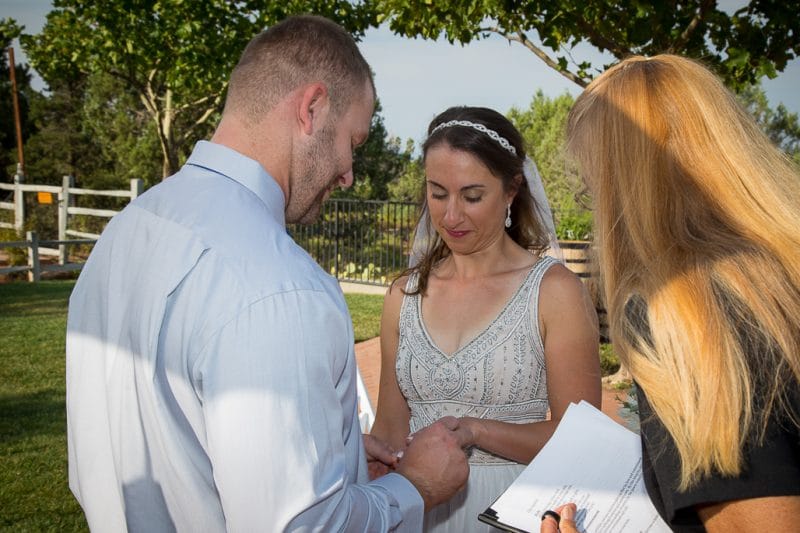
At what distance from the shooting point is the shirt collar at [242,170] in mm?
1588

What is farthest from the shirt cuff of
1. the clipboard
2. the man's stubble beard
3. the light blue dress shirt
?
the man's stubble beard

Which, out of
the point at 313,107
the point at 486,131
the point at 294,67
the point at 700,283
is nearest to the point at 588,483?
the point at 700,283

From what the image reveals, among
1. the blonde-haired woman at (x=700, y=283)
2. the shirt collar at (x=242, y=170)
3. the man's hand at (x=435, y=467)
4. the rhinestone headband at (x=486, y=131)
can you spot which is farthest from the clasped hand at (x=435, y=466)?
the rhinestone headband at (x=486, y=131)

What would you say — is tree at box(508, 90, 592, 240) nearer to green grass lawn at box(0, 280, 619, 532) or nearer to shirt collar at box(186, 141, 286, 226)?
green grass lawn at box(0, 280, 619, 532)

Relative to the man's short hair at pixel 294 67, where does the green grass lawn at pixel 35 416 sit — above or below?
below

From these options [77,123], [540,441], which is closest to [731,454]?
[540,441]

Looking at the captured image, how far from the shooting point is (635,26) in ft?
21.2

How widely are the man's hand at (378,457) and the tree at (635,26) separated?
521 centimetres

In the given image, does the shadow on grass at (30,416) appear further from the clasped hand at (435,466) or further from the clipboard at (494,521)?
the clipboard at (494,521)

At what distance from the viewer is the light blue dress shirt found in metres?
1.33

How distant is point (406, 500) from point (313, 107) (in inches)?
38.0

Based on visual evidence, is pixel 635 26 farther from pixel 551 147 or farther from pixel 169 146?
pixel 551 147

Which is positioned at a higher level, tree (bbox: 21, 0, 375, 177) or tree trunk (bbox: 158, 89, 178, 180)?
tree (bbox: 21, 0, 375, 177)

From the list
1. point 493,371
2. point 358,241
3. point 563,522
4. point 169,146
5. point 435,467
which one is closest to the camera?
point 563,522
